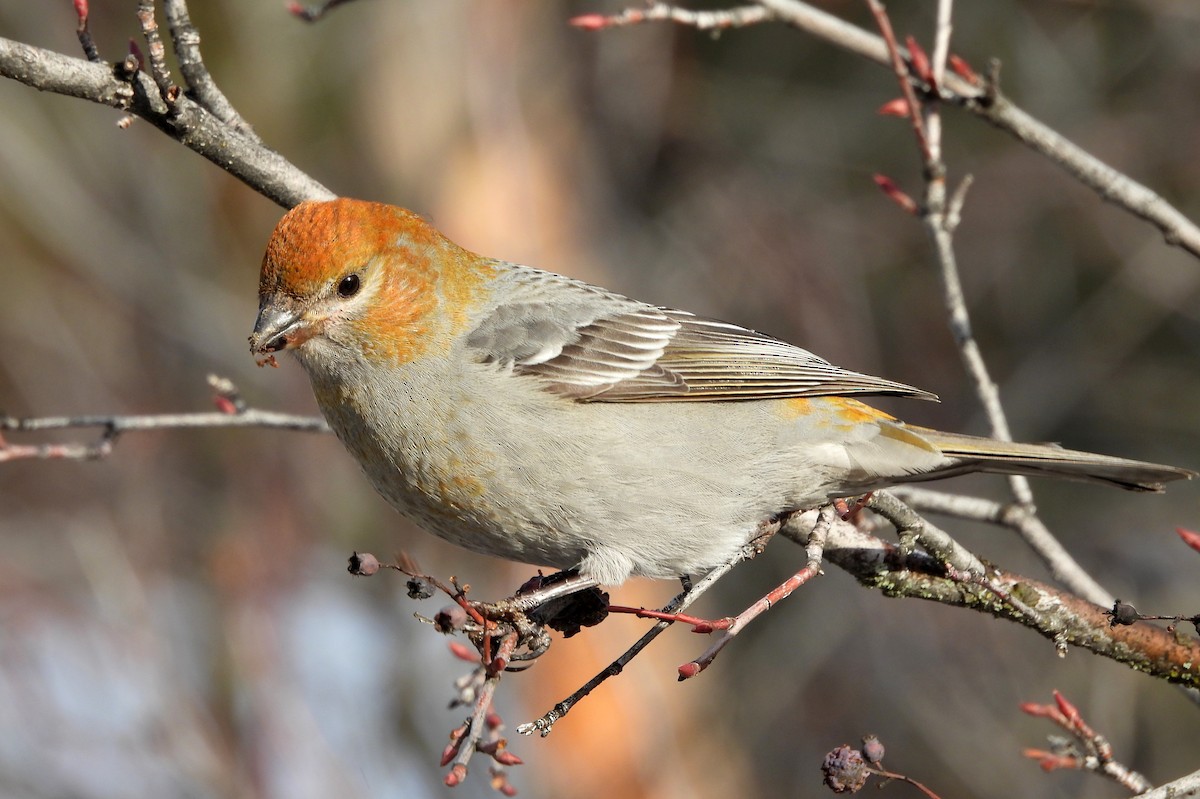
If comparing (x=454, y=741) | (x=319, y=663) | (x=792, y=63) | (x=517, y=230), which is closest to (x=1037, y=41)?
(x=792, y=63)

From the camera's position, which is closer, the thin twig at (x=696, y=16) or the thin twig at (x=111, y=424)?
the thin twig at (x=696, y=16)

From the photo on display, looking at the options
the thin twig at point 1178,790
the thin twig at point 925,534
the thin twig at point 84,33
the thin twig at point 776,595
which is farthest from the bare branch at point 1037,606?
the thin twig at point 84,33

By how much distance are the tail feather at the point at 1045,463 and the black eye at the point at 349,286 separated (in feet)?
5.98

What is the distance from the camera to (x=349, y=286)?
364cm

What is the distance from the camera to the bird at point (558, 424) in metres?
3.44

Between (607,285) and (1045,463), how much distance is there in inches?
245

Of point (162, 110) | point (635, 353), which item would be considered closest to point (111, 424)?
point (162, 110)

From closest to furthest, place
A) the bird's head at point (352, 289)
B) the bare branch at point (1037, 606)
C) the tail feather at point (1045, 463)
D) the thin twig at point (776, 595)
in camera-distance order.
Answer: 1. the thin twig at point (776, 595)
2. the bare branch at point (1037, 606)
3. the tail feather at point (1045, 463)
4. the bird's head at point (352, 289)

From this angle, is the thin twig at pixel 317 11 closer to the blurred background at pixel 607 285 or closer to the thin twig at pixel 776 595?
the thin twig at pixel 776 595

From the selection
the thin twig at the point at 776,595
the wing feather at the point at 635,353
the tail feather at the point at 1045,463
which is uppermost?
the wing feather at the point at 635,353

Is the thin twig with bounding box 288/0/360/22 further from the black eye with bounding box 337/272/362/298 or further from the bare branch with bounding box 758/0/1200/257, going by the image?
the bare branch with bounding box 758/0/1200/257

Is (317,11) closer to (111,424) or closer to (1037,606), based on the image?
(111,424)

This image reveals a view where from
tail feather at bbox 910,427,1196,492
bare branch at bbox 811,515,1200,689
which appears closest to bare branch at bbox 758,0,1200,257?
tail feather at bbox 910,427,1196,492

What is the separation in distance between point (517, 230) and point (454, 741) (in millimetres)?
6726
